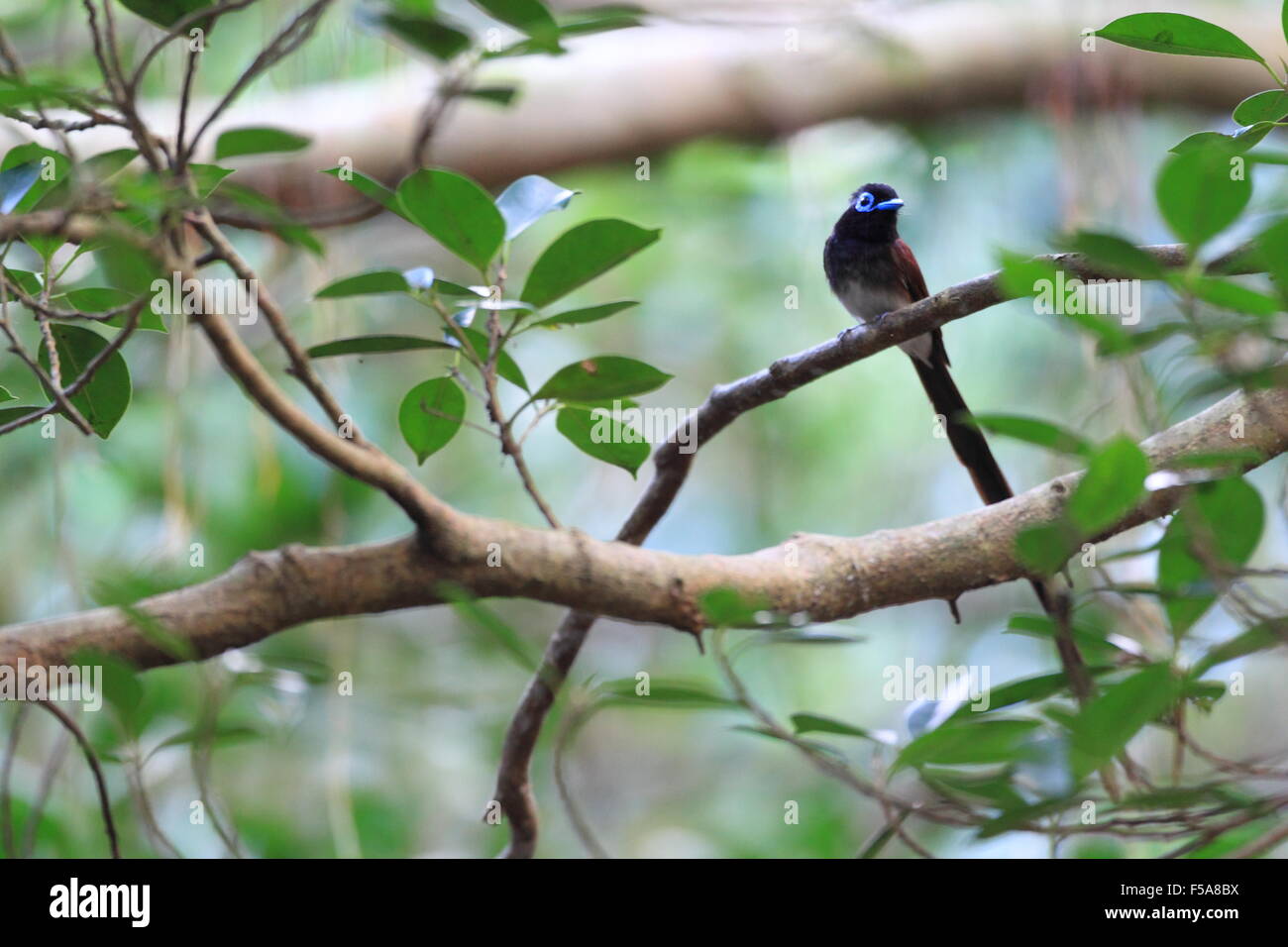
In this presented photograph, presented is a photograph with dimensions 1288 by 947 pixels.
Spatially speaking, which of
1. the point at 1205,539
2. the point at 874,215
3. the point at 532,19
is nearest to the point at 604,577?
the point at 1205,539

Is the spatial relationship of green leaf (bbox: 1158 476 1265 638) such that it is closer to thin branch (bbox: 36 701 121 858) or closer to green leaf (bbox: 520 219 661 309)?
green leaf (bbox: 520 219 661 309)

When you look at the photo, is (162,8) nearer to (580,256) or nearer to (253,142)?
(253,142)

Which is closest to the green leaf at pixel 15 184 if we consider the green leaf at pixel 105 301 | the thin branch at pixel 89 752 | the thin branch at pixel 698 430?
the green leaf at pixel 105 301

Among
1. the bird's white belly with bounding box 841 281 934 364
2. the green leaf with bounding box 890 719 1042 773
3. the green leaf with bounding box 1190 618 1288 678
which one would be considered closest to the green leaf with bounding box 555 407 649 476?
the green leaf with bounding box 890 719 1042 773

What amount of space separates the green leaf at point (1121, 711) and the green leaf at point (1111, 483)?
0.36ft

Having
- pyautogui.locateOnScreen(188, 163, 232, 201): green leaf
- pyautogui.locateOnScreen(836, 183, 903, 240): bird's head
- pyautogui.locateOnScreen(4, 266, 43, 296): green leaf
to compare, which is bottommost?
pyautogui.locateOnScreen(4, 266, 43, 296): green leaf

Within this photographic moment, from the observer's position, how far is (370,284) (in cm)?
110

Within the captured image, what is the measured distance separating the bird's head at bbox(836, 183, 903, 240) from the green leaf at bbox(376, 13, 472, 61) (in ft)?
4.41

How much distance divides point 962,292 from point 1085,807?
0.55 m

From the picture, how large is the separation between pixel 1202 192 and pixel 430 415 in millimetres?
808

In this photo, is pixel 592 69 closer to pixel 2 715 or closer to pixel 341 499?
pixel 341 499

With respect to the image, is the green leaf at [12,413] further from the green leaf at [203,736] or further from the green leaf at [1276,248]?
the green leaf at [1276,248]

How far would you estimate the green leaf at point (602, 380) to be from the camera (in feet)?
3.90

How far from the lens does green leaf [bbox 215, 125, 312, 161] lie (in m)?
1.26
